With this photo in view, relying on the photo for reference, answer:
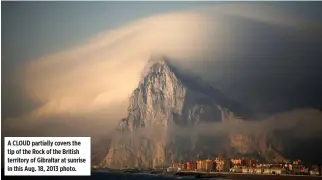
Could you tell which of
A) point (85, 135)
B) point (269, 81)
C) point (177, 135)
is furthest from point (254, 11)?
point (85, 135)

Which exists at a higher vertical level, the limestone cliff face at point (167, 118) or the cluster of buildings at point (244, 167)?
the limestone cliff face at point (167, 118)

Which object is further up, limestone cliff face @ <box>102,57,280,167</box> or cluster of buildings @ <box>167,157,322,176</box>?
limestone cliff face @ <box>102,57,280,167</box>

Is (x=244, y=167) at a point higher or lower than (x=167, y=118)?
lower
